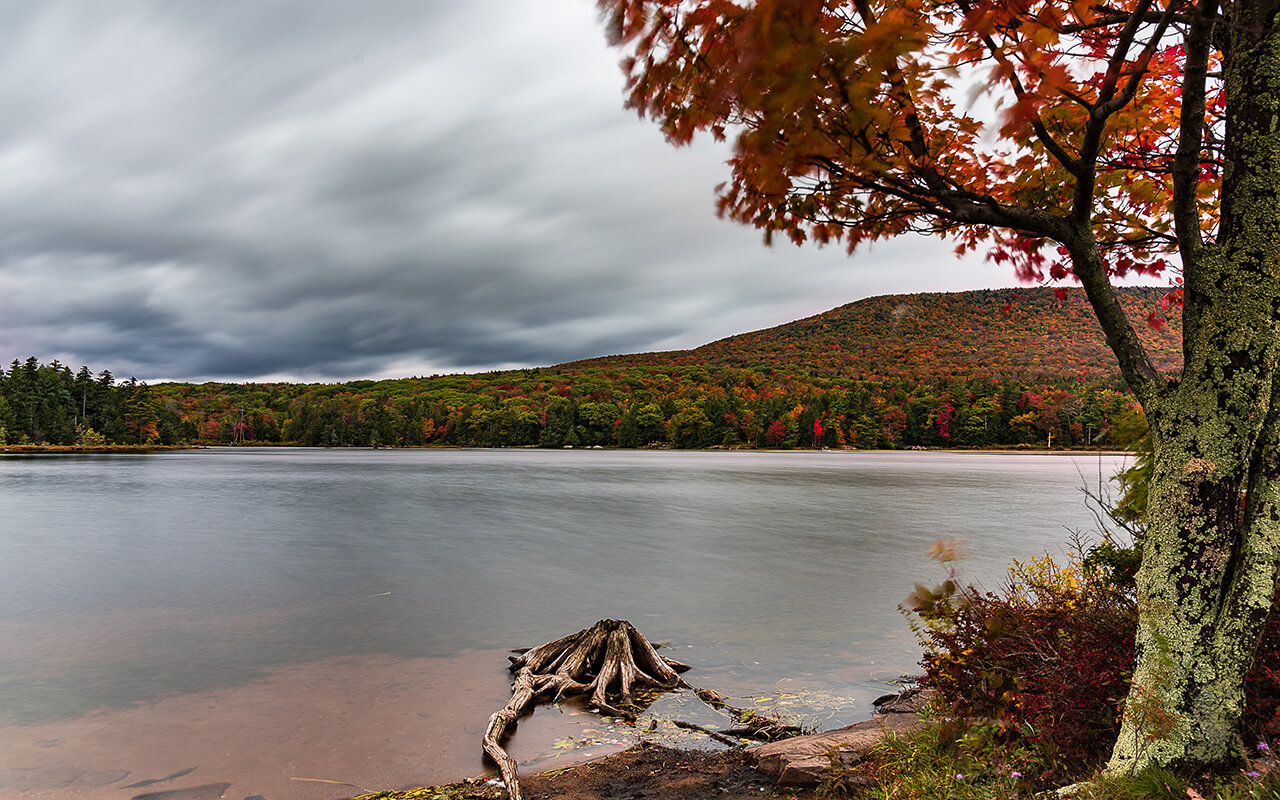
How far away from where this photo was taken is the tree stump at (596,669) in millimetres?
7660

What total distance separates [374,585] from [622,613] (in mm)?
6454

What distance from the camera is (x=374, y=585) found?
52.0ft

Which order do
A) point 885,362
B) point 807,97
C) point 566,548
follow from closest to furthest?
point 807,97 < point 566,548 < point 885,362

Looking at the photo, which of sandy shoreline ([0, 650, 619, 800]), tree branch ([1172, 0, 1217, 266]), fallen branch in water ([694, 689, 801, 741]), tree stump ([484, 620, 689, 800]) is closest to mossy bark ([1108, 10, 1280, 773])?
tree branch ([1172, 0, 1217, 266])

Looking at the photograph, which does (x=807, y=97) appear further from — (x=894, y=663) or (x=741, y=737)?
(x=894, y=663)

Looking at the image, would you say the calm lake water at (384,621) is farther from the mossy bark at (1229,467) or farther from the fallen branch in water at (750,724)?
the mossy bark at (1229,467)

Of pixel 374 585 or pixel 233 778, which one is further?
pixel 374 585

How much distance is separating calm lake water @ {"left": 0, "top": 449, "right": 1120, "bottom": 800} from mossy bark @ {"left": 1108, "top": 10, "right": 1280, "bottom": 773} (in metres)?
1.81

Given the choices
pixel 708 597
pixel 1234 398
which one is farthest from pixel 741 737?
pixel 708 597

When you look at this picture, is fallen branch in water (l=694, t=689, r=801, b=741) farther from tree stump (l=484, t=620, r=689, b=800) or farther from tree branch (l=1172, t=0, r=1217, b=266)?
tree branch (l=1172, t=0, r=1217, b=266)

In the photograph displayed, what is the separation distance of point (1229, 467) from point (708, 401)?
428 ft

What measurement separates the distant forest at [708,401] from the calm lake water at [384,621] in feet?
287

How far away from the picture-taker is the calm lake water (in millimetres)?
6805

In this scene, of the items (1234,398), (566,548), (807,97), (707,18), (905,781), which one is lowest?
(566,548)
